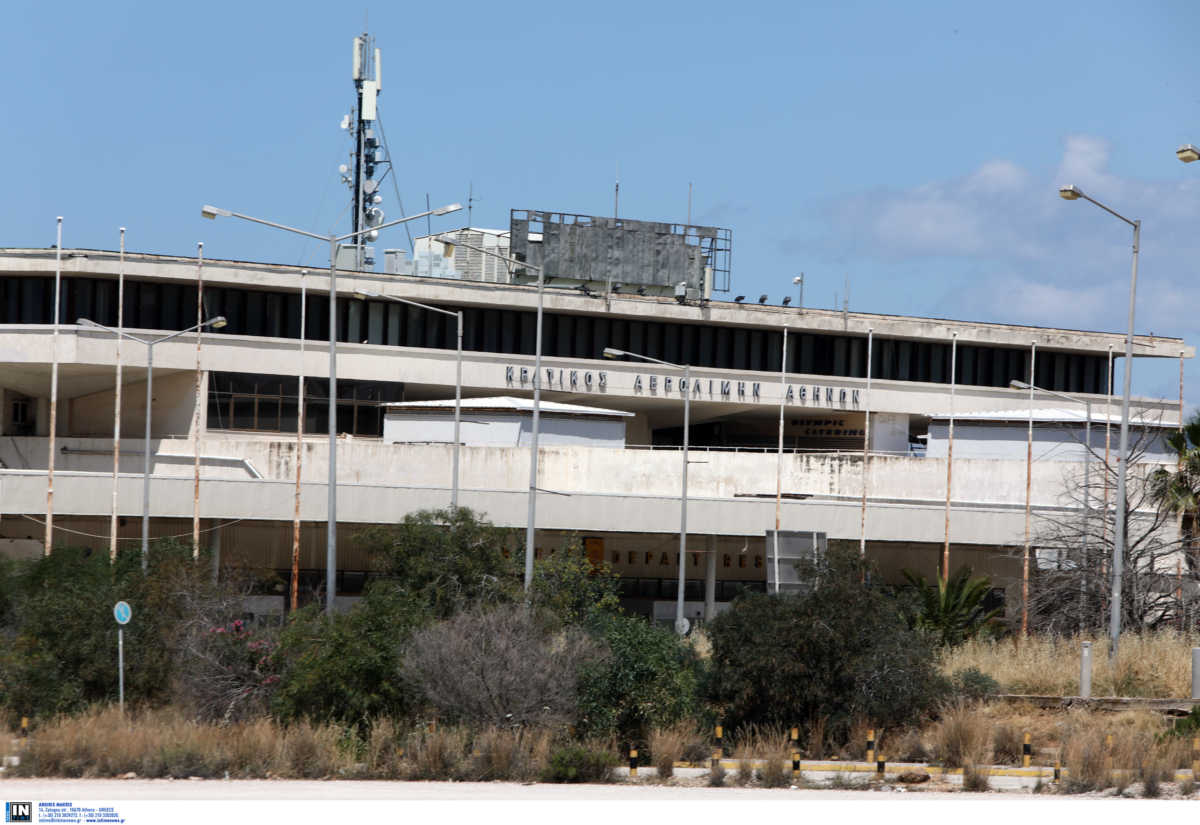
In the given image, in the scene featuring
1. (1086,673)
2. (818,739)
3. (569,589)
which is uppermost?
(569,589)

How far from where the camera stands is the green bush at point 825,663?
2638 centimetres

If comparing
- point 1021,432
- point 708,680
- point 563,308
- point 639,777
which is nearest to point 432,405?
point 563,308

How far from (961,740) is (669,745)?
479cm

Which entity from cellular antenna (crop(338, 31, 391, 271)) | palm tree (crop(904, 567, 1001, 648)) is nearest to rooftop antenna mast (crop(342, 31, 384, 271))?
cellular antenna (crop(338, 31, 391, 271))

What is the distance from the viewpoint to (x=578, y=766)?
73.0ft

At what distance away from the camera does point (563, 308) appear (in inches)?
2486

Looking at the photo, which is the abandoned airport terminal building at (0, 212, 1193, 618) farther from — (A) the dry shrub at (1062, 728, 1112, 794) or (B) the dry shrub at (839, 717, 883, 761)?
(A) the dry shrub at (1062, 728, 1112, 794)

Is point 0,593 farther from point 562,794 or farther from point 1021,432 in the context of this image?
point 1021,432

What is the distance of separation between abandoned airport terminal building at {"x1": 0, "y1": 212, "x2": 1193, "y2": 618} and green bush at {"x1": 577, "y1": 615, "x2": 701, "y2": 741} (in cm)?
1715

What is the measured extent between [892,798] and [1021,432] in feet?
120

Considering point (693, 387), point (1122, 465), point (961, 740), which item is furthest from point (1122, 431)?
point (693, 387)

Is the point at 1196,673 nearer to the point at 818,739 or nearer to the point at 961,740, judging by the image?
the point at 961,740
